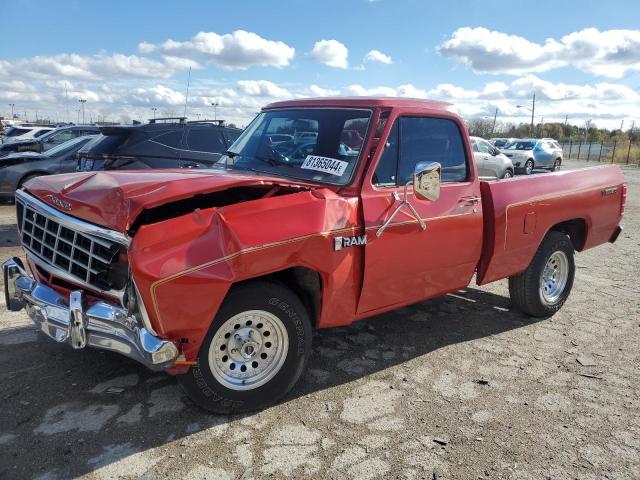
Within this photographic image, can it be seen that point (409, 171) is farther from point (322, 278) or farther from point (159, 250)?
point (159, 250)

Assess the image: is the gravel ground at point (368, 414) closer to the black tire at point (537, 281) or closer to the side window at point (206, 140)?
the black tire at point (537, 281)

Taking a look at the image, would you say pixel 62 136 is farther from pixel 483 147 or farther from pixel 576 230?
pixel 576 230

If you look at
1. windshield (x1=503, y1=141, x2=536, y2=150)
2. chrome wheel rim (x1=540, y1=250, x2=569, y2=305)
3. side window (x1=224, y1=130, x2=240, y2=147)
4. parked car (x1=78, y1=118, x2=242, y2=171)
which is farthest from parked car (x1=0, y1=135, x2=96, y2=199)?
windshield (x1=503, y1=141, x2=536, y2=150)

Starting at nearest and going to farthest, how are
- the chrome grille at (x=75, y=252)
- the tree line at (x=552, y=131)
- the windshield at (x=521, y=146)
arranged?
the chrome grille at (x=75, y=252), the windshield at (x=521, y=146), the tree line at (x=552, y=131)

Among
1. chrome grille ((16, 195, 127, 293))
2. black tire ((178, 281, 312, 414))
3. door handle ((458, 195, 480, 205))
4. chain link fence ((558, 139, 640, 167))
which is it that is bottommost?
black tire ((178, 281, 312, 414))

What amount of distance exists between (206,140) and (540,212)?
598 cm

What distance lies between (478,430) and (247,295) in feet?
5.65

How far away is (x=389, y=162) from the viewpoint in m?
3.92

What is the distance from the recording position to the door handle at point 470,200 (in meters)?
4.34

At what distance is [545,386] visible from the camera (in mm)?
3949

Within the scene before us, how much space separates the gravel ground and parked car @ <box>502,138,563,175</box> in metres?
21.8

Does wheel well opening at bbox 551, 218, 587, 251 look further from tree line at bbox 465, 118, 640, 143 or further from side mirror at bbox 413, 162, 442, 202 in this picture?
tree line at bbox 465, 118, 640, 143

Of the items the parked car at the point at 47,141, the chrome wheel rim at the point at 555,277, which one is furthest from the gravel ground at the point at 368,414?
the parked car at the point at 47,141

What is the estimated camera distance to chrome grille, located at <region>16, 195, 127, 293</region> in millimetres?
3033
